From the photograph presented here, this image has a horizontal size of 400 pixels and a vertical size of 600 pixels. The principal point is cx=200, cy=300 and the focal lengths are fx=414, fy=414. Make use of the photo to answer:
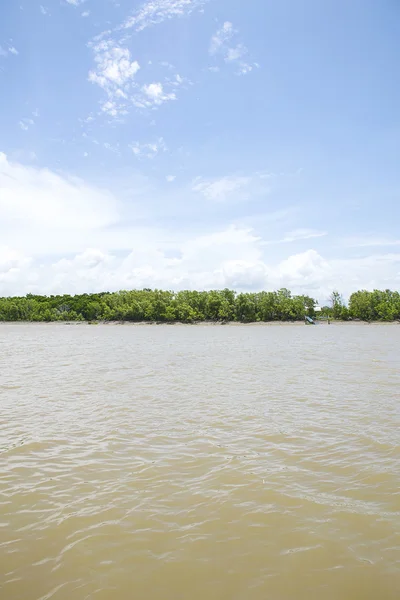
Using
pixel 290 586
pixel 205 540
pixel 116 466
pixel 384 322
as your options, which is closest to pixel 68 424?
pixel 116 466

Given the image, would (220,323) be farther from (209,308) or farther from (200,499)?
(200,499)

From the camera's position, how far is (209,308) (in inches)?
5408

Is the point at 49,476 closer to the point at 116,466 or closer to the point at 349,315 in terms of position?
the point at 116,466

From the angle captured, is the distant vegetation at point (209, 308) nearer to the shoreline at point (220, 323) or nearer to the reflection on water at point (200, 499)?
the shoreline at point (220, 323)

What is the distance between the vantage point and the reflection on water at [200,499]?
4230mm

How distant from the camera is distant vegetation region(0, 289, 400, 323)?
129 metres

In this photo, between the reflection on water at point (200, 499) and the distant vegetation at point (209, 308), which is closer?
the reflection on water at point (200, 499)

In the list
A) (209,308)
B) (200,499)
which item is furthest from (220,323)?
(200,499)

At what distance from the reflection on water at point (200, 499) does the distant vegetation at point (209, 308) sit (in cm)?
12063

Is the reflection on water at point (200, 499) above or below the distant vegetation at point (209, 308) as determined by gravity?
below

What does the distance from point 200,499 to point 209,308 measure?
13138cm

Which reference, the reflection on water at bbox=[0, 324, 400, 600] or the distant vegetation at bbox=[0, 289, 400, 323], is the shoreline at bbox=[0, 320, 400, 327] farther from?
the reflection on water at bbox=[0, 324, 400, 600]

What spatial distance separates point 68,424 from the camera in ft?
33.8

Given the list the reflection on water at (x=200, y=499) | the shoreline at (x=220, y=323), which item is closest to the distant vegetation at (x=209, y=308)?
the shoreline at (x=220, y=323)
